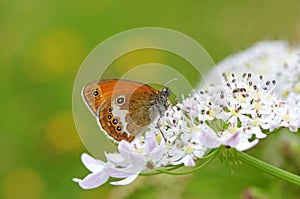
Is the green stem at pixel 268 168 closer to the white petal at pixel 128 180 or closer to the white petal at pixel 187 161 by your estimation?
the white petal at pixel 187 161

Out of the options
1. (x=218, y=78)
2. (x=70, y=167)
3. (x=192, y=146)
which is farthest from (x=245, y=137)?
(x=70, y=167)

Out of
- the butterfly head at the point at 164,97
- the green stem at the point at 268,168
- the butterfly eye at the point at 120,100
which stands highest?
the butterfly eye at the point at 120,100

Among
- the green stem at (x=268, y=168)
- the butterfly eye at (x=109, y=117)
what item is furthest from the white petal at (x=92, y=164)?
the green stem at (x=268, y=168)

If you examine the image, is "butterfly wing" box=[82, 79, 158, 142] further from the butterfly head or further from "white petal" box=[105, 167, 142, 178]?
"white petal" box=[105, 167, 142, 178]

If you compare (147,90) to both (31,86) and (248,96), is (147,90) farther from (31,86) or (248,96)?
(31,86)

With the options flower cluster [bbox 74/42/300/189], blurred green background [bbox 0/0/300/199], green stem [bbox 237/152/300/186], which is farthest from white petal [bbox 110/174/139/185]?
blurred green background [bbox 0/0/300/199]

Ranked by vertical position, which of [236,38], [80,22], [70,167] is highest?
[80,22]
